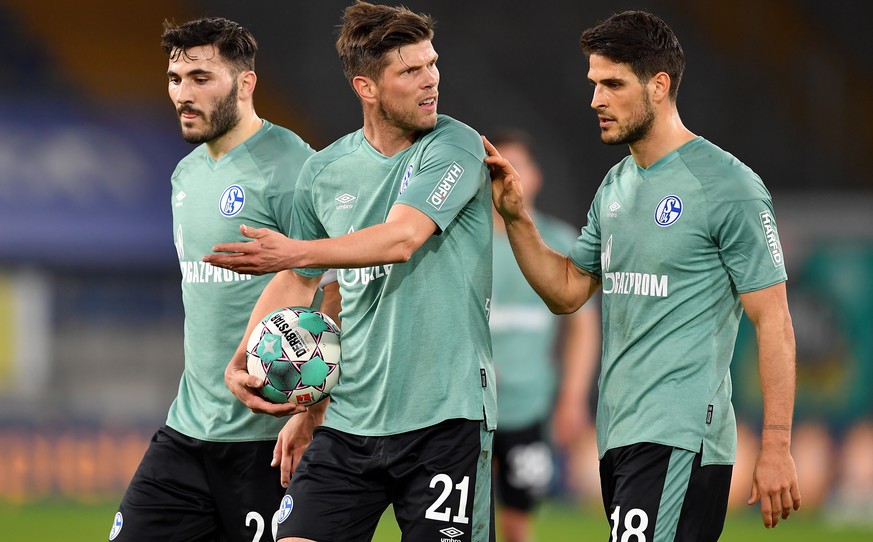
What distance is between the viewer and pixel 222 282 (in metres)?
4.95

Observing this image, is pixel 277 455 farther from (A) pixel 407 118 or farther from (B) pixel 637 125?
(B) pixel 637 125

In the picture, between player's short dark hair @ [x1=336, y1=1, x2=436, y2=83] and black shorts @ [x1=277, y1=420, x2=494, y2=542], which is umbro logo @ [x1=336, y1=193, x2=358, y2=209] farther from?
black shorts @ [x1=277, y1=420, x2=494, y2=542]

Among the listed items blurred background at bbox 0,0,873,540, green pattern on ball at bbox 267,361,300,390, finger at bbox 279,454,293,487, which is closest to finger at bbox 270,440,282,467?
finger at bbox 279,454,293,487

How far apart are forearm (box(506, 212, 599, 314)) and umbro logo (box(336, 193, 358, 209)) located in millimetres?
610

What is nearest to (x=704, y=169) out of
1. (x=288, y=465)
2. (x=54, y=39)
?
(x=288, y=465)

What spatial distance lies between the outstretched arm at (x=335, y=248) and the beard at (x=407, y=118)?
36 cm

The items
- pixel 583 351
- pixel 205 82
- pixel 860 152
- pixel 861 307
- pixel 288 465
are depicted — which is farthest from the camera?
pixel 860 152

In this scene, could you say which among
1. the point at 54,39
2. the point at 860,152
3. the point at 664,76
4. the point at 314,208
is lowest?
the point at 314,208

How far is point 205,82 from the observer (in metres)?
5.06

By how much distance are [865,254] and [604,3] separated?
5.16m

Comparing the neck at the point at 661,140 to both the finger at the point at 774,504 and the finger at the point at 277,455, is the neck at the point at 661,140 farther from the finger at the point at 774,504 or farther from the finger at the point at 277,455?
the finger at the point at 277,455

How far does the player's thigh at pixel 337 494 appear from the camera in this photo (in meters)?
4.26

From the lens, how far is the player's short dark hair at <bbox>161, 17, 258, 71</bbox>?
5090 millimetres

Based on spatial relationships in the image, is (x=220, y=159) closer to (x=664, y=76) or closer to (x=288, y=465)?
(x=288, y=465)
